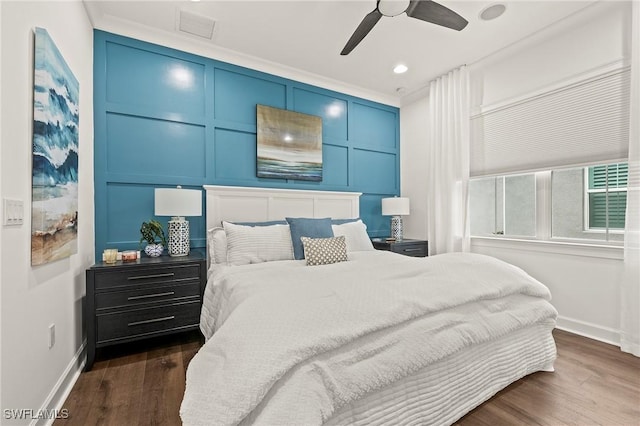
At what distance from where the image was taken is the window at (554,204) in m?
2.76

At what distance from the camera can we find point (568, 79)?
2850 millimetres

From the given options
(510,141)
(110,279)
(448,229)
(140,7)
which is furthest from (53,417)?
(510,141)

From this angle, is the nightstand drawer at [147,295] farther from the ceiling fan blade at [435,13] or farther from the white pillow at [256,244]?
the ceiling fan blade at [435,13]

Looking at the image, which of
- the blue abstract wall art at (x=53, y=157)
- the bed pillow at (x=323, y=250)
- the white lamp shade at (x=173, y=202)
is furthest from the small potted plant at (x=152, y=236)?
the bed pillow at (x=323, y=250)

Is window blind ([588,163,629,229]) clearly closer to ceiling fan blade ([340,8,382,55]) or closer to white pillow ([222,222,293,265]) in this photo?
ceiling fan blade ([340,8,382,55])

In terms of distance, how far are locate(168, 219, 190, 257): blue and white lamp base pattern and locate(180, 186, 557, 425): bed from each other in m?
0.73

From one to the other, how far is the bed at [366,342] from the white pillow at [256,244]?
0.33 meters

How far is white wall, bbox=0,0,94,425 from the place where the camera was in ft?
4.11

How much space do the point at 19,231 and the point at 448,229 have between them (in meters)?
3.92

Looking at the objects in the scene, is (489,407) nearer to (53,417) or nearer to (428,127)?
(53,417)

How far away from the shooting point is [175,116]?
3078 millimetres

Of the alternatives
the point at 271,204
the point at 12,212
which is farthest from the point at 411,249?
the point at 12,212

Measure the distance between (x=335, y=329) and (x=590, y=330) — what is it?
9.57 feet

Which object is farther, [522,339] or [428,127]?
[428,127]
